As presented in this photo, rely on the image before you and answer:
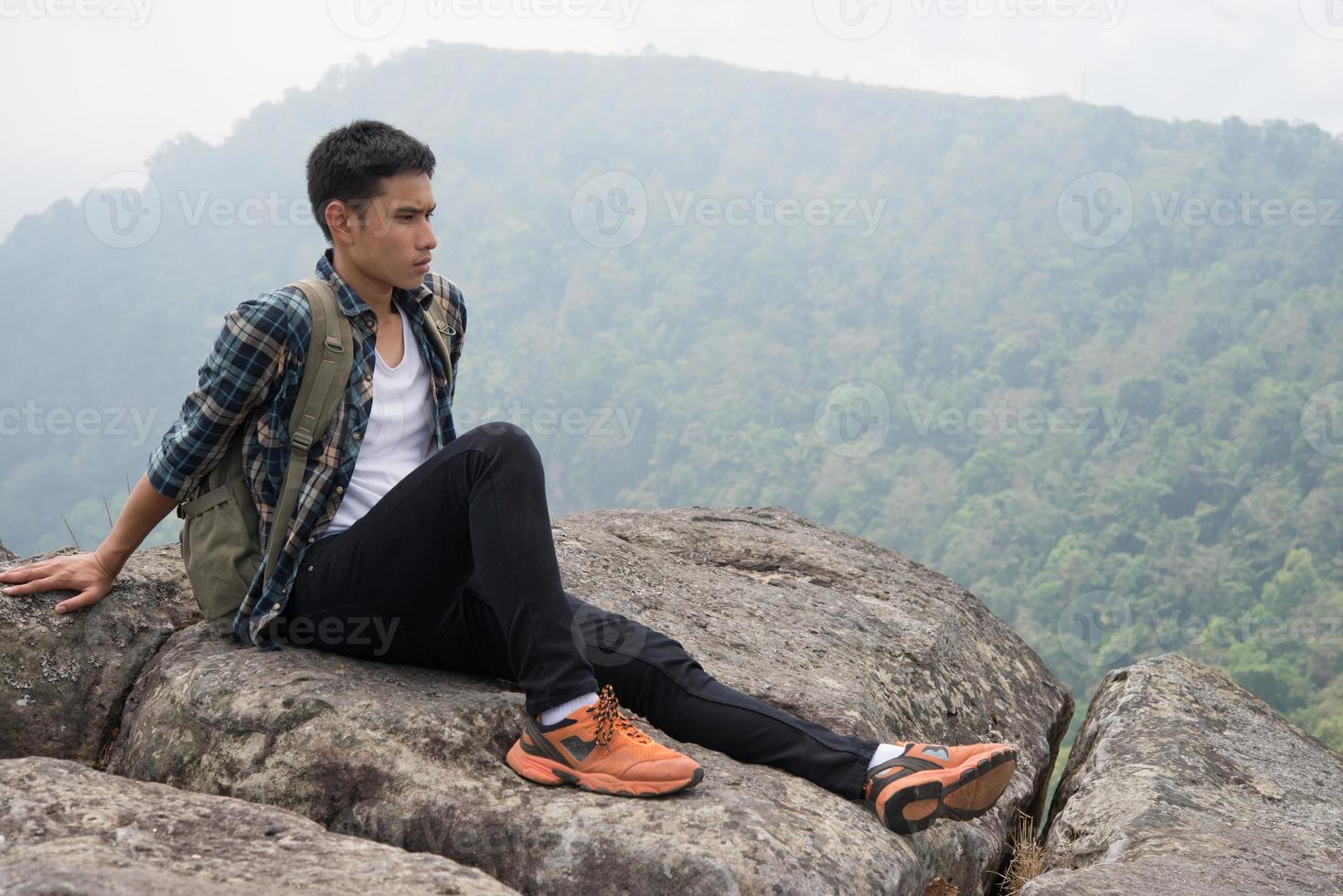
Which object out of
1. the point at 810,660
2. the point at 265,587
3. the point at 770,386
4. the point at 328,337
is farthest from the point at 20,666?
the point at 770,386

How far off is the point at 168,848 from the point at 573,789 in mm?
914

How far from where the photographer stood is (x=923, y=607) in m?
4.85

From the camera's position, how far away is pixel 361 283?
3.18 metres

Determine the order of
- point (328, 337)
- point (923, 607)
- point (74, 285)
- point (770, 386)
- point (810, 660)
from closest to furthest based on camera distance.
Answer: point (328, 337)
point (810, 660)
point (923, 607)
point (770, 386)
point (74, 285)

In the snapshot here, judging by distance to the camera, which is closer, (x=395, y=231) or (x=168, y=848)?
(x=168, y=848)

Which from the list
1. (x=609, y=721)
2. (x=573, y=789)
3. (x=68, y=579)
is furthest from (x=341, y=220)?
(x=573, y=789)

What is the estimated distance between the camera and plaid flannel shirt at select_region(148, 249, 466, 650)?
9.55ft

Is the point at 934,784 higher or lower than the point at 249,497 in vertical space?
lower

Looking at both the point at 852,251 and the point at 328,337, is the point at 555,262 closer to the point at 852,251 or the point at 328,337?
the point at 852,251

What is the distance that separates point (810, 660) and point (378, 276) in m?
1.99

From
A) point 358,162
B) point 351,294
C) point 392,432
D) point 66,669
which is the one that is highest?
point 358,162

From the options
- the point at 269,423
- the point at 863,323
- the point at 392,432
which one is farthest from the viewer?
the point at 863,323

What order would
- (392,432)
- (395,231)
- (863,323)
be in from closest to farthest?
1. (395,231)
2. (392,432)
3. (863,323)

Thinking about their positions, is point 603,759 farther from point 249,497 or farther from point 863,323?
point 863,323
